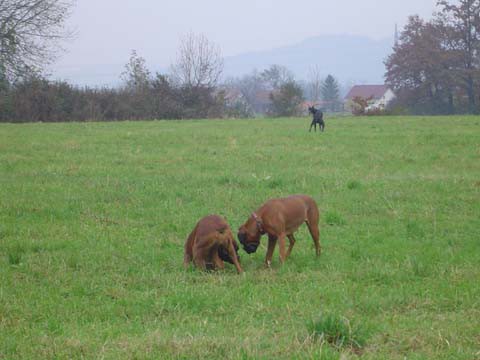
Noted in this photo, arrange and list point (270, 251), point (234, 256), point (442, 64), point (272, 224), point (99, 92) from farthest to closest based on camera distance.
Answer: point (442, 64) → point (99, 92) → point (270, 251) → point (272, 224) → point (234, 256)

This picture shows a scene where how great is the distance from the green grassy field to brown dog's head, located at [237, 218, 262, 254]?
25 centimetres

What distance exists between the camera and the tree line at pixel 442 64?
5650 centimetres

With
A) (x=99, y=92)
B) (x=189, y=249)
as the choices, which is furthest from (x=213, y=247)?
(x=99, y=92)

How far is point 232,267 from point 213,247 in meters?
0.38

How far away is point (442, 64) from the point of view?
56875mm

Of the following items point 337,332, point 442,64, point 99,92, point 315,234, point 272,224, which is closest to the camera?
point 337,332

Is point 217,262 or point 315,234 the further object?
point 315,234

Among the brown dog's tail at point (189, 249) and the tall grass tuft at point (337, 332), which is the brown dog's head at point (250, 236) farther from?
the tall grass tuft at point (337, 332)

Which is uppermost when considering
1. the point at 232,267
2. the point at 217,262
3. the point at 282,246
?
the point at 282,246

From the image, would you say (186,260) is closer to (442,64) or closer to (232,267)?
(232,267)

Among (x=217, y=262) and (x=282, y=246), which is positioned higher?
(x=282, y=246)

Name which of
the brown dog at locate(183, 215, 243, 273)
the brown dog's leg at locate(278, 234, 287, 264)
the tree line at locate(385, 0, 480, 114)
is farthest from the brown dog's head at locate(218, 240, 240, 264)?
the tree line at locate(385, 0, 480, 114)

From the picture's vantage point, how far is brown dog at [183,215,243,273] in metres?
6.41

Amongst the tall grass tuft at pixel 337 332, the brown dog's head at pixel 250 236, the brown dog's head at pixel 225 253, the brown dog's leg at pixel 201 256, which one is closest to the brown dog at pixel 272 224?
the brown dog's head at pixel 250 236
